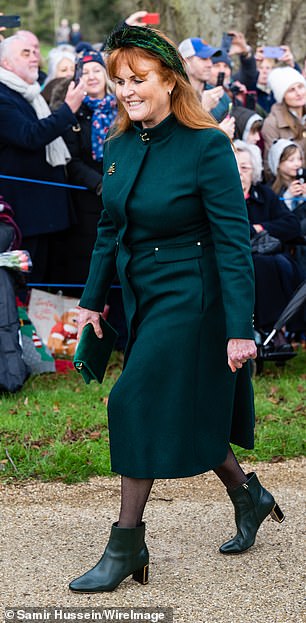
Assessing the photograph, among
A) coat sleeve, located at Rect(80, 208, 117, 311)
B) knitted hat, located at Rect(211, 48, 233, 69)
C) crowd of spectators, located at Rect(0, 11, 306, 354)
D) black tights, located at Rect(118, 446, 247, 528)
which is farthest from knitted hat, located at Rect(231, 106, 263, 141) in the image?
black tights, located at Rect(118, 446, 247, 528)

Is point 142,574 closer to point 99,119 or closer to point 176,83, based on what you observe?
point 176,83

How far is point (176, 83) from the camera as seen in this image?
12.5ft

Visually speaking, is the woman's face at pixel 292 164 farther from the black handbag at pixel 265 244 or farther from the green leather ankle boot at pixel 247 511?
the green leather ankle boot at pixel 247 511

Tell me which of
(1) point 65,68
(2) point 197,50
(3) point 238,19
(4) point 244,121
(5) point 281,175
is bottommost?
(5) point 281,175

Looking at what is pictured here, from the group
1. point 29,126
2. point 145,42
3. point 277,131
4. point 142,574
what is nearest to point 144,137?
point 145,42

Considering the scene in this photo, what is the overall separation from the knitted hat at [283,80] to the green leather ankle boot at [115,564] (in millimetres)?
5879

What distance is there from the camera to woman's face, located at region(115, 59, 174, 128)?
3.73m

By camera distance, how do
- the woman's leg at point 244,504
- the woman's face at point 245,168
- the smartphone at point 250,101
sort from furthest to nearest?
the smartphone at point 250,101 → the woman's face at point 245,168 → the woman's leg at point 244,504

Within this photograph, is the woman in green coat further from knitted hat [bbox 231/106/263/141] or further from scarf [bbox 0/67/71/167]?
knitted hat [bbox 231/106/263/141]

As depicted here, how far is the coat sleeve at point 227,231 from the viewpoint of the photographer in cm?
372

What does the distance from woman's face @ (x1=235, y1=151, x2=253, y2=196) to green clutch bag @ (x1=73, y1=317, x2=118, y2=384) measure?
3.53 metres

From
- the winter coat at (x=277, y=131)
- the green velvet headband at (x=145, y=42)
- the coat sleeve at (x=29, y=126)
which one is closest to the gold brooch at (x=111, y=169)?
the green velvet headband at (x=145, y=42)

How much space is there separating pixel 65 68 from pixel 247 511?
5.70m

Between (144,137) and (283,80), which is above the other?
(283,80)
